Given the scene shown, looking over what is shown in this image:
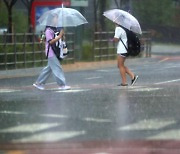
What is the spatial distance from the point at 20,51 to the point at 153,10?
34.9m

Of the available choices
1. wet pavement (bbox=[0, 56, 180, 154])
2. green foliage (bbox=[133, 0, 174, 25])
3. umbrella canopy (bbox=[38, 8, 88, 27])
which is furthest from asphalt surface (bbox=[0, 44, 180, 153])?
green foliage (bbox=[133, 0, 174, 25])

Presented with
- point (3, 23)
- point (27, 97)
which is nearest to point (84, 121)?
point (27, 97)

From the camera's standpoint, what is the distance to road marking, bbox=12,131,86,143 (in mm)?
8633

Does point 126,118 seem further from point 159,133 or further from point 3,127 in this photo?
point 3,127

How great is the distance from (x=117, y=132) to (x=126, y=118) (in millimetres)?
1296

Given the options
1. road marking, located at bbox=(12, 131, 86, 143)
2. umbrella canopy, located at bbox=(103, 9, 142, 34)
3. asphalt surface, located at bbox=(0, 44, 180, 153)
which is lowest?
asphalt surface, located at bbox=(0, 44, 180, 153)

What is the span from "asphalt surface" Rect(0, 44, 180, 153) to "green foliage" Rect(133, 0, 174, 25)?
1629 inches

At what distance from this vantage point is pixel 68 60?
27875 millimetres

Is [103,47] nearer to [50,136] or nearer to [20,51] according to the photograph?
[20,51]

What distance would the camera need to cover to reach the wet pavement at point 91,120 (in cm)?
824

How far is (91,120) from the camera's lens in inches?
404

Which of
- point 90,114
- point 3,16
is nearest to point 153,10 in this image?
point 3,16

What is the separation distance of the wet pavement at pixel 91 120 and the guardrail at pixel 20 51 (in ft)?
27.1

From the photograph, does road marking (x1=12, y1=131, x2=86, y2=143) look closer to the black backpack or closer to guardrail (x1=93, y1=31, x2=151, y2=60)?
the black backpack
